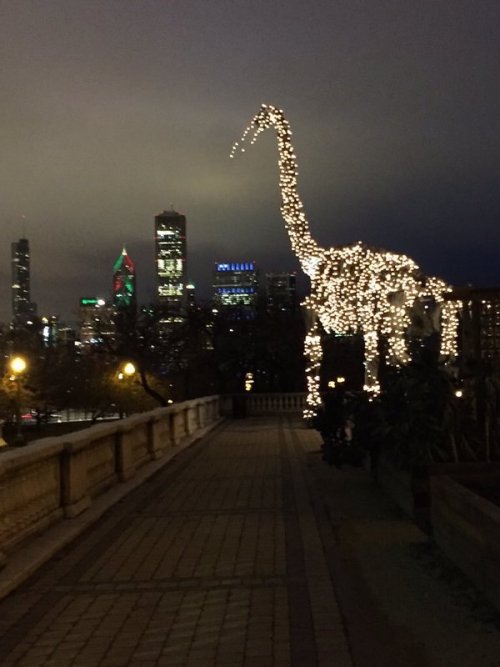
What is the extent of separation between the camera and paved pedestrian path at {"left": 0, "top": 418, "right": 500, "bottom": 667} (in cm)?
654

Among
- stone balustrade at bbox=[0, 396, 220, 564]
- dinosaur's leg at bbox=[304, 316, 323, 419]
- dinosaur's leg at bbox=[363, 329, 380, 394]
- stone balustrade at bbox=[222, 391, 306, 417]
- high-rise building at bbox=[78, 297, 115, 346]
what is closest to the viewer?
stone balustrade at bbox=[0, 396, 220, 564]

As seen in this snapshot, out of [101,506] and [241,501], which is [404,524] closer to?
[241,501]

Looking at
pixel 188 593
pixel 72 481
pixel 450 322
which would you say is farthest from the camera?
pixel 450 322

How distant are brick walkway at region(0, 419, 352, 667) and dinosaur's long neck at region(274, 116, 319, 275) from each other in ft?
38.7

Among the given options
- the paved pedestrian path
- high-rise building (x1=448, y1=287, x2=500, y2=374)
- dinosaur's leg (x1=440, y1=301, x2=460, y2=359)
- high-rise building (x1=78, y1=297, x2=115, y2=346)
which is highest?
high-rise building (x1=78, y1=297, x2=115, y2=346)

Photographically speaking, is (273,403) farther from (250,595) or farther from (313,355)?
(250,595)

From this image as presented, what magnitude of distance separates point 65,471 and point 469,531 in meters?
5.64

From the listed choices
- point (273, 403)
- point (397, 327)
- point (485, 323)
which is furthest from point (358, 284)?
point (273, 403)

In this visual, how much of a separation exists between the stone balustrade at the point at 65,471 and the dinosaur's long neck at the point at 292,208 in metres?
7.03

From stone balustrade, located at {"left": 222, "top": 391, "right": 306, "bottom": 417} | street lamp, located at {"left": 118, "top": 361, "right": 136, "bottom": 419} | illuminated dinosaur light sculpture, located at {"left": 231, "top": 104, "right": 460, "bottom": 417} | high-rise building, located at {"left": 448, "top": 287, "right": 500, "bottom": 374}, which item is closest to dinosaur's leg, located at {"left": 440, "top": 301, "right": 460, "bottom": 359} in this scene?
illuminated dinosaur light sculpture, located at {"left": 231, "top": 104, "right": 460, "bottom": 417}

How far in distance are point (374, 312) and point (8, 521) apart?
15777mm

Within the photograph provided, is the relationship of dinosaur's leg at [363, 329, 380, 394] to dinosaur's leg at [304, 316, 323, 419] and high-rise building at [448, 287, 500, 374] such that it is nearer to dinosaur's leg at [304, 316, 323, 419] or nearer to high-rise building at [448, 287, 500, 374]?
dinosaur's leg at [304, 316, 323, 419]

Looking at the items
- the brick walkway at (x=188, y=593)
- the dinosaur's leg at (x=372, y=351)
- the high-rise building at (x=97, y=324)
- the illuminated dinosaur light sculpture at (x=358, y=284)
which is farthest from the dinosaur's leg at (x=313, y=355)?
the high-rise building at (x=97, y=324)

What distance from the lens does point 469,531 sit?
812 centimetres
